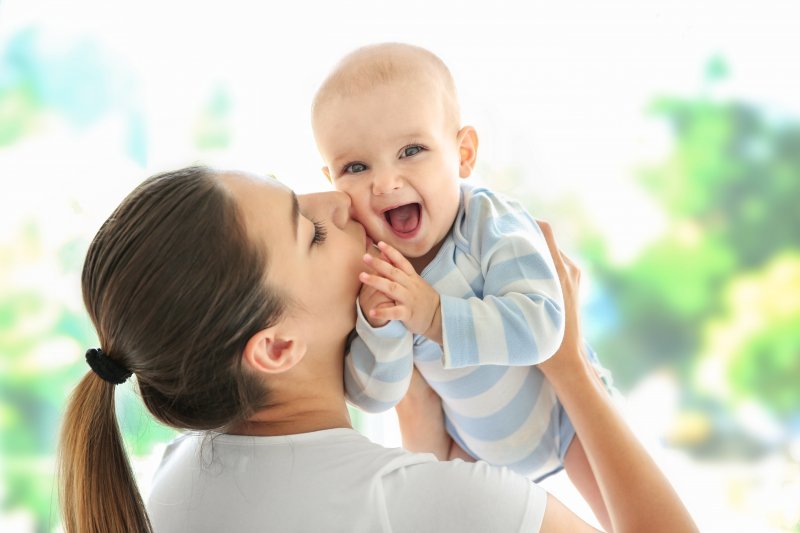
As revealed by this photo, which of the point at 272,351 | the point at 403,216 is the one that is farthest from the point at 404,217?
the point at 272,351

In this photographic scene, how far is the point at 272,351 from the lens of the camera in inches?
47.0

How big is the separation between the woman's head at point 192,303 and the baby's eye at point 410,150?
0.20 m

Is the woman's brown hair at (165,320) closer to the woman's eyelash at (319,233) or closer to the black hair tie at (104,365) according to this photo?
the black hair tie at (104,365)

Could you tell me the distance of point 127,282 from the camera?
3.65 feet

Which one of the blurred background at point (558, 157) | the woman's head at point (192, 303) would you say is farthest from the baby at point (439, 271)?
the blurred background at point (558, 157)

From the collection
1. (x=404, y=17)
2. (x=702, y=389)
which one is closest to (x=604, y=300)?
(x=702, y=389)

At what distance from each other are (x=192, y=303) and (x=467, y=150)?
623mm

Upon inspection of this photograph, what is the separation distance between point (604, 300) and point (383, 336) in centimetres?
209

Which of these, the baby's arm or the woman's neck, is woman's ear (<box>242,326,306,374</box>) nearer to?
the woman's neck

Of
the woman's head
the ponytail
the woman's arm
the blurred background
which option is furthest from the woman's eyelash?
the blurred background

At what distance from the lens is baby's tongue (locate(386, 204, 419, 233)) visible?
140 cm

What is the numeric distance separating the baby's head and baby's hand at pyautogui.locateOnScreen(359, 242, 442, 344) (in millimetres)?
124

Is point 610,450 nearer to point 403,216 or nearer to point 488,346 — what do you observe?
point 488,346

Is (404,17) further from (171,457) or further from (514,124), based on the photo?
(171,457)
